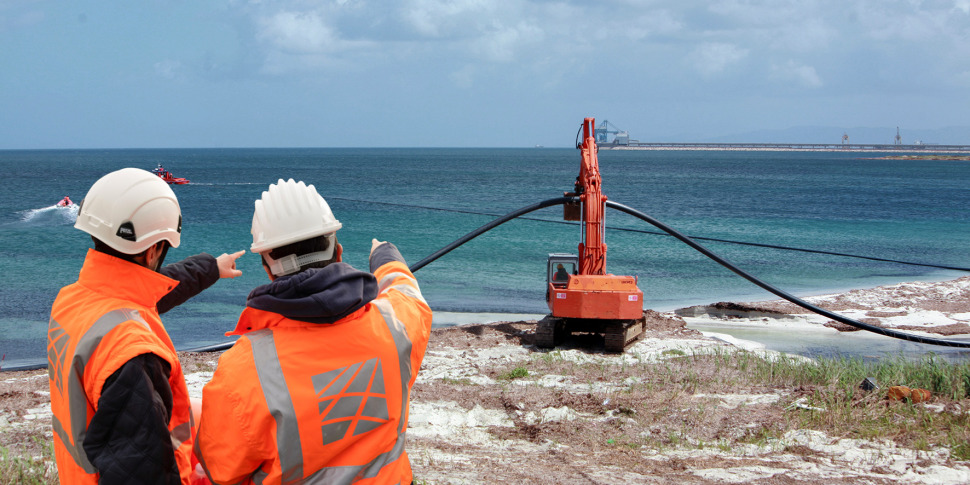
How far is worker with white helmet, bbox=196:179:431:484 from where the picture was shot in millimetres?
1834

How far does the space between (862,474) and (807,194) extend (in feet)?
206

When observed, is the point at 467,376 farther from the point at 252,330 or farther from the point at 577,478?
the point at 252,330

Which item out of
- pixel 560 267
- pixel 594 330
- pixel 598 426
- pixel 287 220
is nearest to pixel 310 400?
pixel 287 220

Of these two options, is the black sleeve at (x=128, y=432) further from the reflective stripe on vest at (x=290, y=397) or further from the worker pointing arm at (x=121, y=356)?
the reflective stripe on vest at (x=290, y=397)

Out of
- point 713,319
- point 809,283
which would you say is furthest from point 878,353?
point 809,283

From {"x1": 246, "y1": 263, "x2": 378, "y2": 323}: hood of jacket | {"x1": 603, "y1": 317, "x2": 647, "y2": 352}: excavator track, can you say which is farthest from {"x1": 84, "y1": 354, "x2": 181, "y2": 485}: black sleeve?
{"x1": 603, "y1": 317, "x2": 647, "y2": 352}: excavator track

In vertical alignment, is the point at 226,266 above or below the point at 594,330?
above

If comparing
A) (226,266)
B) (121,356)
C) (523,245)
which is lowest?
(523,245)

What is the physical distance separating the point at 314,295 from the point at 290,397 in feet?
0.91

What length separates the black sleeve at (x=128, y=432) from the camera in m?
1.96

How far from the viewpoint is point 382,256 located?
8.22ft

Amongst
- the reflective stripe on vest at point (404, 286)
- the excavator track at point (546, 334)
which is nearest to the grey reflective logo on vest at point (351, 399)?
the reflective stripe on vest at point (404, 286)

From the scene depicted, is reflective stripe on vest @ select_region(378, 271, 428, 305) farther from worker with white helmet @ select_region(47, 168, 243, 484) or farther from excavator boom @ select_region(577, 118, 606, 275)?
excavator boom @ select_region(577, 118, 606, 275)

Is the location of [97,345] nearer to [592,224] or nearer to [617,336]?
[617,336]
